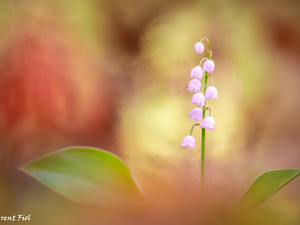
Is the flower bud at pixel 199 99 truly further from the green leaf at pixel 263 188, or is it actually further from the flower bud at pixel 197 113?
the green leaf at pixel 263 188

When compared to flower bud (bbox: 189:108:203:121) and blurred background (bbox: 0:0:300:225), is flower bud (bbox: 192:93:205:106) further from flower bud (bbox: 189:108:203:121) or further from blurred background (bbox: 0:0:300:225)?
blurred background (bbox: 0:0:300:225)

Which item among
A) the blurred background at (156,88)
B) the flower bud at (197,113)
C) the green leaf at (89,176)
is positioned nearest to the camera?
the green leaf at (89,176)

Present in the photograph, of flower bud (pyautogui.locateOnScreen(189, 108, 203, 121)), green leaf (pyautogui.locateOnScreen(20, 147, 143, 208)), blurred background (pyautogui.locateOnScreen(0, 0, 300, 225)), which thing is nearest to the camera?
green leaf (pyautogui.locateOnScreen(20, 147, 143, 208))

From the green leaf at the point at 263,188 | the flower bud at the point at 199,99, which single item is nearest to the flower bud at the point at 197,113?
the flower bud at the point at 199,99

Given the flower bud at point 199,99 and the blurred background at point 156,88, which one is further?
the blurred background at point 156,88

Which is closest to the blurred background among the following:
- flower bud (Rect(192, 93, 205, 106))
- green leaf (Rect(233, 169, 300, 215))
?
green leaf (Rect(233, 169, 300, 215))

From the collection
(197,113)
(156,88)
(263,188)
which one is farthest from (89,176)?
(156,88)

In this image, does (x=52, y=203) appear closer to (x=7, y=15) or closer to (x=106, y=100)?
(x=106, y=100)
